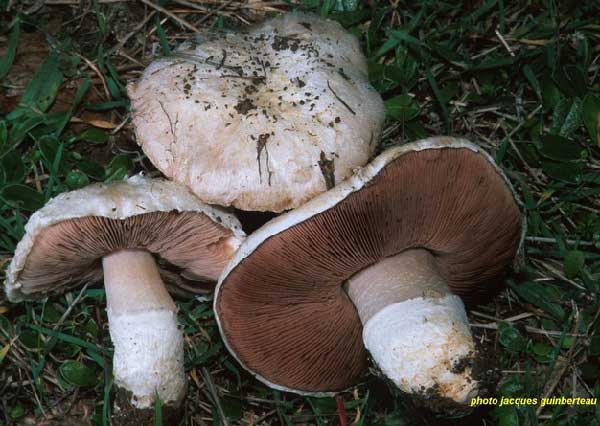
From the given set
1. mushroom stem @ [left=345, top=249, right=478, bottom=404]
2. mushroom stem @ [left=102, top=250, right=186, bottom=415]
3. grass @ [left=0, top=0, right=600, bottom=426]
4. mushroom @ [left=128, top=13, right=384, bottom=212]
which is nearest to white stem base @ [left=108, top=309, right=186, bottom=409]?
mushroom stem @ [left=102, top=250, right=186, bottom=415]

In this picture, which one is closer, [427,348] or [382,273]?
[427,348]

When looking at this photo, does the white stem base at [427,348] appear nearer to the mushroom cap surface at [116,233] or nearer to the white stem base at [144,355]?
the mushroom cap surface at [116,233]

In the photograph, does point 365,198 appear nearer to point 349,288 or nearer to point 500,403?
point 349,288

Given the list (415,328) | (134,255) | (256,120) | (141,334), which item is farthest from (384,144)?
(141,334)

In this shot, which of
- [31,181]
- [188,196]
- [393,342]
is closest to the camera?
[393,342]

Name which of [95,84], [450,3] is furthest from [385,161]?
[95,84]

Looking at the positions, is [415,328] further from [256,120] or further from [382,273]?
[256,120]

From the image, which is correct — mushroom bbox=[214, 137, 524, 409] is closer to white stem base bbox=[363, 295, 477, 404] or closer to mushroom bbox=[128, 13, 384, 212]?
white stem base bbox=[363, 295, 477, 404]
